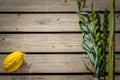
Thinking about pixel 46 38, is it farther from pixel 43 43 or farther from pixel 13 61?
pixel 13 61

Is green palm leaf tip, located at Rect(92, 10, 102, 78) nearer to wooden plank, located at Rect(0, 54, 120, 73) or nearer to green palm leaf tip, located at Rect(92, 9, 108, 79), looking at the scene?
green palm leaf tip, located at Rect(92, 9, 108, 79)

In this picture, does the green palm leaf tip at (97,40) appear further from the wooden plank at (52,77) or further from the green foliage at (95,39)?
the wooden plank at (52,77)

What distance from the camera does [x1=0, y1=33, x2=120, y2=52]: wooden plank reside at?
5.62 feet

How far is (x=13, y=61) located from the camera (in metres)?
1.58

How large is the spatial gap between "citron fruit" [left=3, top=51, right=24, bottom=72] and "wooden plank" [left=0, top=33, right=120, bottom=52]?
0.34ft

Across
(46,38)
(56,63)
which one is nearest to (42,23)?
(46,38)

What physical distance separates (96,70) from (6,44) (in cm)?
70

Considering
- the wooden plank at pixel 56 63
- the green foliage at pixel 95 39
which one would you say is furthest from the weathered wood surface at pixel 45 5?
the wooden plank at pixel 56 63

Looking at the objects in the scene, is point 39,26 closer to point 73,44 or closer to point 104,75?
point 73,44

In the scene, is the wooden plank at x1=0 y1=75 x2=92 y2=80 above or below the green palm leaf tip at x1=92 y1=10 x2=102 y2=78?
below

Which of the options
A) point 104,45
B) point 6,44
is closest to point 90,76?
point 104,45

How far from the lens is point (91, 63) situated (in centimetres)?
169

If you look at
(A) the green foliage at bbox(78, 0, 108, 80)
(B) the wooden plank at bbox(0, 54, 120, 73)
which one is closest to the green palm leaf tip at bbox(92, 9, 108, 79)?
(A) the green foliage at bbox(78, 0, 108, 80)

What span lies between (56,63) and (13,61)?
12.8 inches
